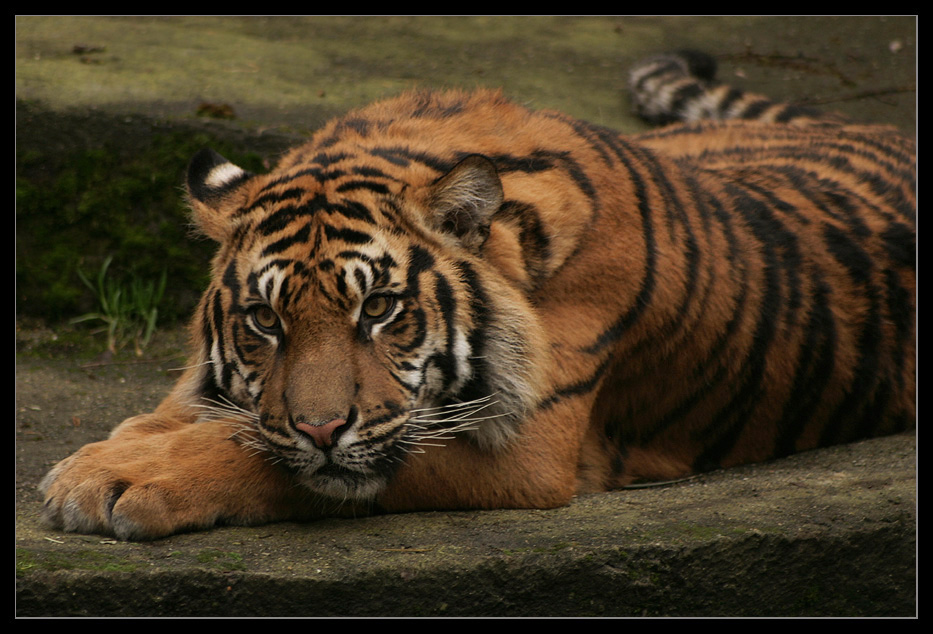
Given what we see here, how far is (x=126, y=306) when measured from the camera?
4660 millimetres

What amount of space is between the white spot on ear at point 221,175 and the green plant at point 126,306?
1.79 meters

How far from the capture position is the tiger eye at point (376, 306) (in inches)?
99.5

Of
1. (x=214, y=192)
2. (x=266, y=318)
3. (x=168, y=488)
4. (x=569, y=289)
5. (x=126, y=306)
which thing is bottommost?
(x=168, y=488)

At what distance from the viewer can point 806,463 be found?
3.41 metres

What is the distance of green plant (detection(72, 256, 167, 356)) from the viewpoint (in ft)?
15.1

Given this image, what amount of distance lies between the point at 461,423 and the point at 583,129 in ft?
3.46

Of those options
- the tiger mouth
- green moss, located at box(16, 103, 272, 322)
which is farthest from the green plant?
the tiger mouth

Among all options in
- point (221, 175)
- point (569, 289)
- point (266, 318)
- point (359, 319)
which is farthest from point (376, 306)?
point (221, 175)

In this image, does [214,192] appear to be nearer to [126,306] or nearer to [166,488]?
[166,488]

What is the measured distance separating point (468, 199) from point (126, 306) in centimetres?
254

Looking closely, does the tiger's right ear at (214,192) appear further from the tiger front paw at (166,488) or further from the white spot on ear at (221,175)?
the tiger front paw at (166,488)

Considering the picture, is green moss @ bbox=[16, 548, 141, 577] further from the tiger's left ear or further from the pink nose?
the tiger's left ear

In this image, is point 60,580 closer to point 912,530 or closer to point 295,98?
point 912,530

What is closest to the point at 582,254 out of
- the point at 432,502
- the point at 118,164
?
the point at 432,502
